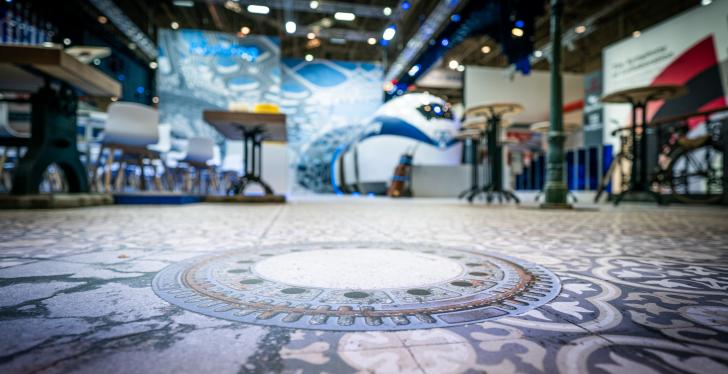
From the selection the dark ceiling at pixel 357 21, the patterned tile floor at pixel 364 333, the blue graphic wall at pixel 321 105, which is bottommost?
the patterned tile floor at pixel 364 333

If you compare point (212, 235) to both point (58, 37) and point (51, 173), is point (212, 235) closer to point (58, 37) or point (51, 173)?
point (51, 173)

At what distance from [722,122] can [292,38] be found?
11249 mm

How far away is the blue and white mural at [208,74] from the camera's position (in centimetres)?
915

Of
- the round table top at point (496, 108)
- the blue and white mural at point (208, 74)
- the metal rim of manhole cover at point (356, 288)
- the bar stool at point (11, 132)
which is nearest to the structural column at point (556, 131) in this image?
the round table top at point (496, 108)

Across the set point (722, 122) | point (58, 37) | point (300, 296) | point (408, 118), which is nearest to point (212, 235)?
point (300, 296)

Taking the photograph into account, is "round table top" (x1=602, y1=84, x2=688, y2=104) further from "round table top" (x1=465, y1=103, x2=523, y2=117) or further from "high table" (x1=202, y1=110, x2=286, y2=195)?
"high table" (x1=202, y1=110, x2=286, y2=195)

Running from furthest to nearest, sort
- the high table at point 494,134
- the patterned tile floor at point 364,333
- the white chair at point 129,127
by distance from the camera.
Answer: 1. the high table at point 494,134
2. the white chair at point 129,127
3. the patterned tile floor at point 364,333

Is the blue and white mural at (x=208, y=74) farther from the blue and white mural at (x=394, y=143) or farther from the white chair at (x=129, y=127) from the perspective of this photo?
the white chair at (x=129, y=127)

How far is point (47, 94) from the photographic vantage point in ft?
9.54

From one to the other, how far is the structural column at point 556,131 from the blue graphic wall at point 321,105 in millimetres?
7264

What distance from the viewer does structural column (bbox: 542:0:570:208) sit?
3748mm

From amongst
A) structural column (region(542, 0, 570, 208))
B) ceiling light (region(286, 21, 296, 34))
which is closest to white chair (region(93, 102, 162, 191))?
structural column (region(542, 0, 570, 208))

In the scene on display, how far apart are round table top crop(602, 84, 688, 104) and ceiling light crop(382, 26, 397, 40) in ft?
20.7

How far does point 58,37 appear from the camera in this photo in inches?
355
